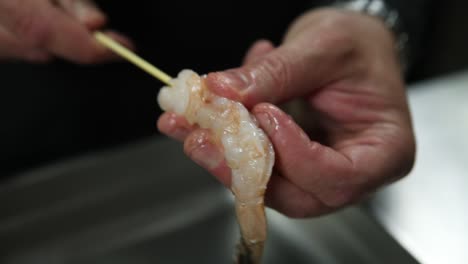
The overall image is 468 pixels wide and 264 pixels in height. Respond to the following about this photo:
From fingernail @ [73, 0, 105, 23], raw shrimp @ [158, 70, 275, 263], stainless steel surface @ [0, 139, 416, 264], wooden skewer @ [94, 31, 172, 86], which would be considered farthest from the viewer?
fingernail @ [73, 0, 105, 23]

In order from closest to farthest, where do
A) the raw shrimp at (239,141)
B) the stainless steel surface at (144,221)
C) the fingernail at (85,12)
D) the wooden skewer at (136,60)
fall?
the raw shrimp at (239,141) → the wooden skewer at (136,60) → the stainless steel surface at (144,221) → the fingernail at (85,12)

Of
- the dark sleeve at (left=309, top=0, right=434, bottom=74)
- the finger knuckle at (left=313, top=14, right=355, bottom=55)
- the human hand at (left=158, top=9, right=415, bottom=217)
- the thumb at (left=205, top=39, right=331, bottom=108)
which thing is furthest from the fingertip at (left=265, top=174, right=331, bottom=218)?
the dark sleeve at (left=309, top=0, right=434, bottom=74)

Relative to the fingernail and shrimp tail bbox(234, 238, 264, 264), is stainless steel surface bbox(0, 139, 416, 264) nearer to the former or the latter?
shrimp tail bbox(234, 238, 264, 264)

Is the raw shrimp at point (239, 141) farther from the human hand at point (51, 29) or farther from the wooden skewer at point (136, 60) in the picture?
the human hand at point (51, 29)

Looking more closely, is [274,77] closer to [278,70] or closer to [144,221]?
[278,70]

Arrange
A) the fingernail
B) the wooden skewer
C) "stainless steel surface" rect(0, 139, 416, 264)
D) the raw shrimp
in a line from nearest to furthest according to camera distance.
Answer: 1. the raw shrimp
2. the wooden skewer
3. "stainless steel surface" rect(0, 139, 416, 264)
4. the fingernail

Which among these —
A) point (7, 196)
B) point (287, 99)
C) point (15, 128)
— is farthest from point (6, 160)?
point (287, 99)

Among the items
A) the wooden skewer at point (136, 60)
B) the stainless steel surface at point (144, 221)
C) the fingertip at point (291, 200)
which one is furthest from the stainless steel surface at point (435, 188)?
the wooden skewer at point (136, 60)
